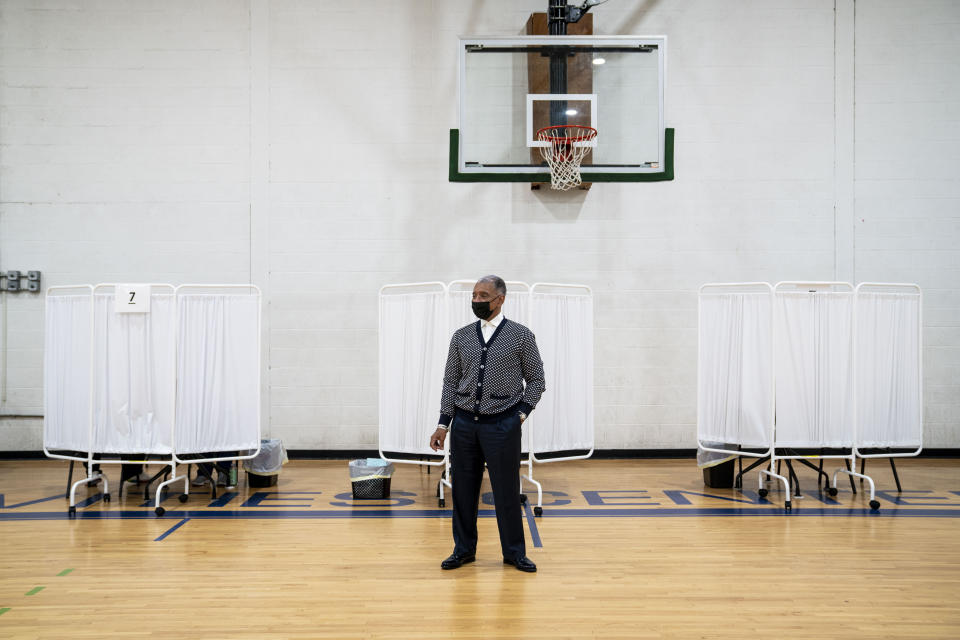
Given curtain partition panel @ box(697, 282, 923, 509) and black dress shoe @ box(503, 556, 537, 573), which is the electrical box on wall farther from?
curtain partition panel @ box(697, 282, 923, 509)

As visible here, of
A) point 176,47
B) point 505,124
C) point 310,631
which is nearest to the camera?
point 310,631

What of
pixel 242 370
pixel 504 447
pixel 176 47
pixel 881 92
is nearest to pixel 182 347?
pixel 242 370

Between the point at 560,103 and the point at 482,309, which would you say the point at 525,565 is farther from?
the point at 560,103

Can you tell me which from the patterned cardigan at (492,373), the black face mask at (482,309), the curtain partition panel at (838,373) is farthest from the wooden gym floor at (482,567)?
the black face mask at (482,309)

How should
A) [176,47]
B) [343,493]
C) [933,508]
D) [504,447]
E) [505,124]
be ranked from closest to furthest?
1. [504,447]
2. [933,508]
3. [343,493]
4. [505,124]
5. [176,47]

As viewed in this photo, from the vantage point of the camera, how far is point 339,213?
7.82m

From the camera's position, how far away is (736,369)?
5875mm

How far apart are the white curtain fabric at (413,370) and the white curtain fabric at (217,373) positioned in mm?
1152

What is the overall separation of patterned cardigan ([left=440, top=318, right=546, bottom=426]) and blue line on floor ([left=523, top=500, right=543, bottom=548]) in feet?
3.72

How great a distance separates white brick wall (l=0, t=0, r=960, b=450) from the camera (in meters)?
7.75

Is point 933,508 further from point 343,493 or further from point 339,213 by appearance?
point 339,213

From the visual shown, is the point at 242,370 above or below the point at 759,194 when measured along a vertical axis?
below

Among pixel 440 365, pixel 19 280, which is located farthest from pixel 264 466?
pixel 19 280

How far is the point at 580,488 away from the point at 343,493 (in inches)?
87.7
